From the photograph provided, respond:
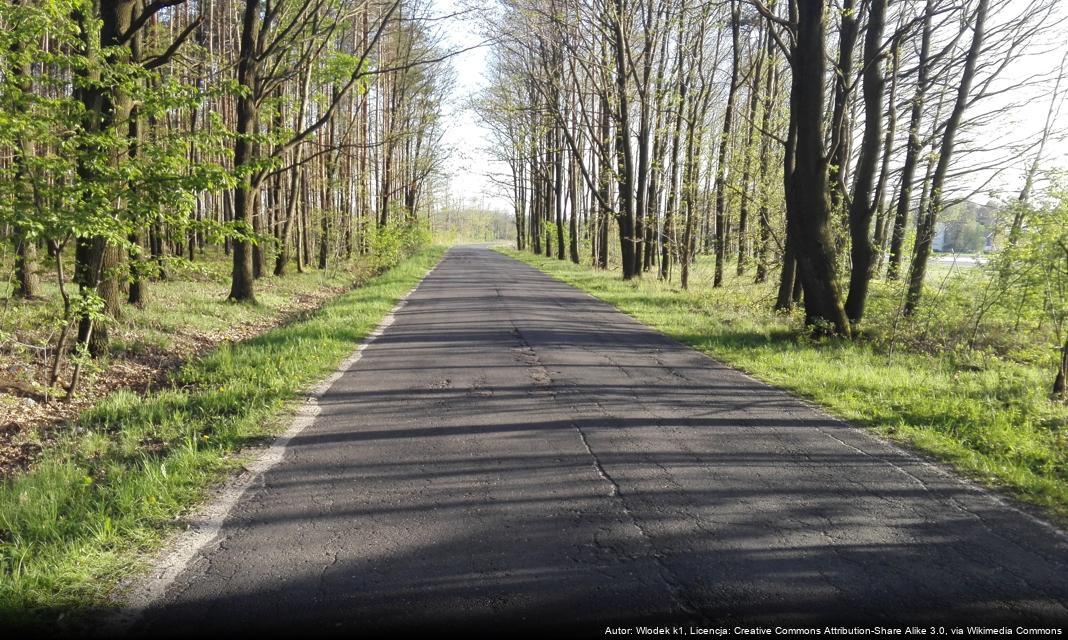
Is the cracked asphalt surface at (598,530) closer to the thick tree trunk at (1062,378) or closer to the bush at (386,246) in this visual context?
the thick tree trunk at (1062,378)

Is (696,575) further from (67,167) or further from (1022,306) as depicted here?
(1022,306)

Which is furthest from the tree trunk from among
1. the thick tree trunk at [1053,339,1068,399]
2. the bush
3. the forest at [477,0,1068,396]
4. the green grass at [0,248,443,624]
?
the bush

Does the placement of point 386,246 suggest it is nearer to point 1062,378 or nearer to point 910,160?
point 910,160

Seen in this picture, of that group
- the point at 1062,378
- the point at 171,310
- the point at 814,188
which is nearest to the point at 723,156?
the point at 814,188

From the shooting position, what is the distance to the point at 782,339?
10695 millimetres

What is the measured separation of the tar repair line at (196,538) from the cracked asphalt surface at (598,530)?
2.9 inches

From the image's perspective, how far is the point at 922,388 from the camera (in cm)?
731

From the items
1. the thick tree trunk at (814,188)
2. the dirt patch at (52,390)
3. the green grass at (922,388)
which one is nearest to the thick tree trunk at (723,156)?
the thick tree trunk at (814,188)

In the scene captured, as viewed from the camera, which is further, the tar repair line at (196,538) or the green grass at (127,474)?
the green grass at (127,474)

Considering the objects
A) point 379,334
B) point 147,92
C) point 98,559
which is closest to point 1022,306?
point 379,334

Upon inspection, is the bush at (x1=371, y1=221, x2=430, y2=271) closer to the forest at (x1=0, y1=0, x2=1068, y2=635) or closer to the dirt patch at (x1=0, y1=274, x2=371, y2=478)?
the forest at (x1=0, y1=0, x2=1068, y2=635)

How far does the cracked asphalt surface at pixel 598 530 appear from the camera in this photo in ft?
9.35

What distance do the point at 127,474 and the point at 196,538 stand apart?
1.38 metres

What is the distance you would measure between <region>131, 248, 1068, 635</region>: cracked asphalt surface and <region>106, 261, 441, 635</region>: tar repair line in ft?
0.24
